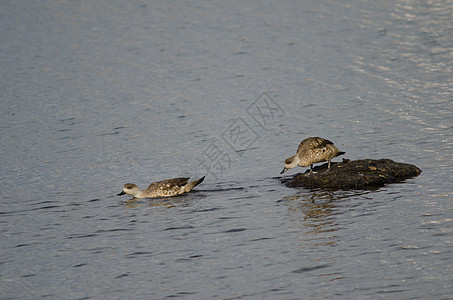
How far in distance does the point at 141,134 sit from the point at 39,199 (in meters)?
7.09

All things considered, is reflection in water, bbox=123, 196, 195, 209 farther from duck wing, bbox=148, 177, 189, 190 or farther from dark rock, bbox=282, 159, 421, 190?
dark rock, bbox=282, 159, 421, 190

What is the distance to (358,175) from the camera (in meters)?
15.1

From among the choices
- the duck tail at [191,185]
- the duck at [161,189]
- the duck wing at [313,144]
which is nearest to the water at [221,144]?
the duck tail at [191,185]

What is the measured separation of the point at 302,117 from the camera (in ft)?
77.0

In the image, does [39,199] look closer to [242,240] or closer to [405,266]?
[242,240]

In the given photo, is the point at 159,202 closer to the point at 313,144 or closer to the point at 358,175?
the point at 313,144

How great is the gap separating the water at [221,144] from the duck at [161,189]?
37 centimetres

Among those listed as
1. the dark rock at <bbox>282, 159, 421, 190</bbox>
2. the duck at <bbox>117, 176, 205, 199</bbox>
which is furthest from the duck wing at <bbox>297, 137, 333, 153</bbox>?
the duck at <bbox>117, 176, 205, 199</bbox>

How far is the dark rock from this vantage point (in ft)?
49.2

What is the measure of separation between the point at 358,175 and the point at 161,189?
5.06 meters

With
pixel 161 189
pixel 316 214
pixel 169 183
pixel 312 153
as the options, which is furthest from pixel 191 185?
pixel 316 214

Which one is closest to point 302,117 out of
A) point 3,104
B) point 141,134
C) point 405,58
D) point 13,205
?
point 141,134

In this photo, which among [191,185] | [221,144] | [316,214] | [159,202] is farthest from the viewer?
[221,144]

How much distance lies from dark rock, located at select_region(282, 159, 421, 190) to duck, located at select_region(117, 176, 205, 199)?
2757 mm
